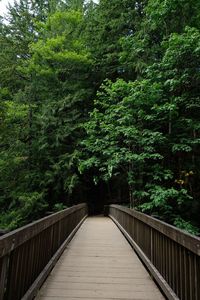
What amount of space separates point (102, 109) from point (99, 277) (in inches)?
616

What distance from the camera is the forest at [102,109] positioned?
36.2 feet

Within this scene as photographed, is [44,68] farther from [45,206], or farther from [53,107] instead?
[45,206]

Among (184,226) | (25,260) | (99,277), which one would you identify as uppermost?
(25,260)

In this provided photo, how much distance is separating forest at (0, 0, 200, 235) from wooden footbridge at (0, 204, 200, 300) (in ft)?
14.9

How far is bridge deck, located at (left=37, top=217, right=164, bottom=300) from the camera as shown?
3703mm

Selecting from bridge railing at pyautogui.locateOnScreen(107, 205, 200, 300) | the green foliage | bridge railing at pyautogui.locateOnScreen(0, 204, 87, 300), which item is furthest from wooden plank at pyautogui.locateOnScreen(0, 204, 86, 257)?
the green foliage

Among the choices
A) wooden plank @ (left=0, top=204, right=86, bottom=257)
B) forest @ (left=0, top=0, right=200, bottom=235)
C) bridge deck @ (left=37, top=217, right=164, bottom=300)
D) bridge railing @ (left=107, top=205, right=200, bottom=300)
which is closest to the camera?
wooden plank @ (left=0, top=204, right=86, bottom=257)

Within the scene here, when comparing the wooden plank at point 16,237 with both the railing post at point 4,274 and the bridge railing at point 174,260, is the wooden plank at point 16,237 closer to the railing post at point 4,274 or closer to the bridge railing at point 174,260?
the railing post at point 4,274

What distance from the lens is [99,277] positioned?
4.50m

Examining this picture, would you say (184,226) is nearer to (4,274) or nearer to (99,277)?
(99,277)

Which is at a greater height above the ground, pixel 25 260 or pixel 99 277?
pixel 25 260

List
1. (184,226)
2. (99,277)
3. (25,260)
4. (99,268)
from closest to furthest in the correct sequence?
(25,260) < (99,277) < (99,268) < (184,226)

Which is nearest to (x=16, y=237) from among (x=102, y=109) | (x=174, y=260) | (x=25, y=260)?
(x=25, y=260)

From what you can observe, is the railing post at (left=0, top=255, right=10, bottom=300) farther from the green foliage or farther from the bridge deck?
the green foliage
